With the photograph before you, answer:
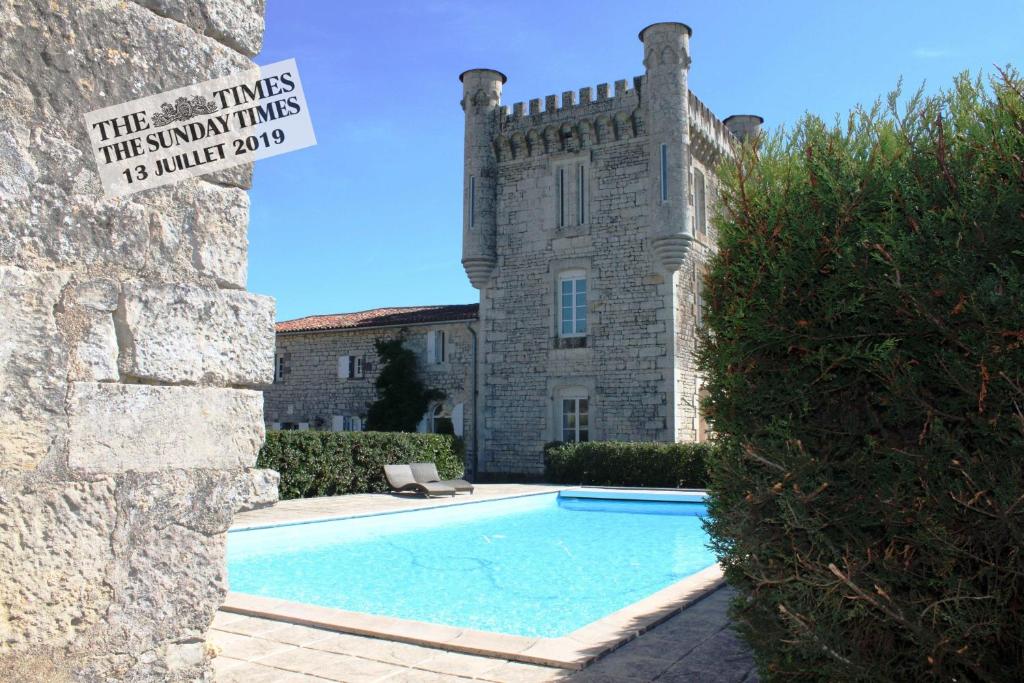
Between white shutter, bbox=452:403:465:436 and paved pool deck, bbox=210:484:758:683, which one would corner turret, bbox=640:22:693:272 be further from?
paved pool deck, bbox=210:484:758:683

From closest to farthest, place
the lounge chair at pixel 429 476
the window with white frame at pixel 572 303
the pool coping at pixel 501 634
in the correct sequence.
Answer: the pool coping at pixel 501 634 < the lounge chair at pixel 429 476 < the window with white frame at pixel 572 303

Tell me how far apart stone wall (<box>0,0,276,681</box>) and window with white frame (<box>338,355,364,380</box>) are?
21.9m

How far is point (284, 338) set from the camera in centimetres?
2544

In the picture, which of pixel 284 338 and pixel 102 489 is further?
pixel 284 338

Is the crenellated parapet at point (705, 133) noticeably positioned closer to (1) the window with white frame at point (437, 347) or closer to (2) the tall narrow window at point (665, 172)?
(2) the tall narrow window at point (665, 172)

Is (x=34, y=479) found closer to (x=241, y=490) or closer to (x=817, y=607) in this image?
(x=241, y=490)

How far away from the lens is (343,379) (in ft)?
78.6

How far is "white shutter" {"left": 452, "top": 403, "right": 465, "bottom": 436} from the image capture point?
71.6 ft

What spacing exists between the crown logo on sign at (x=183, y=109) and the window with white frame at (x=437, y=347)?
2014 cm

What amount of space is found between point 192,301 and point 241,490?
0.53 m

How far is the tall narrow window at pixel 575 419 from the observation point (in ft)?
62.8

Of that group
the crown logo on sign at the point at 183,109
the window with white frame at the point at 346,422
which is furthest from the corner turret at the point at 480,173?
the crown logo on sign at the point at 183,109

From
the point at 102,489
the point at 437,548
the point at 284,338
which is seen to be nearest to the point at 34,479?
the point at 102,489

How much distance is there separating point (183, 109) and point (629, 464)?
15409mm
